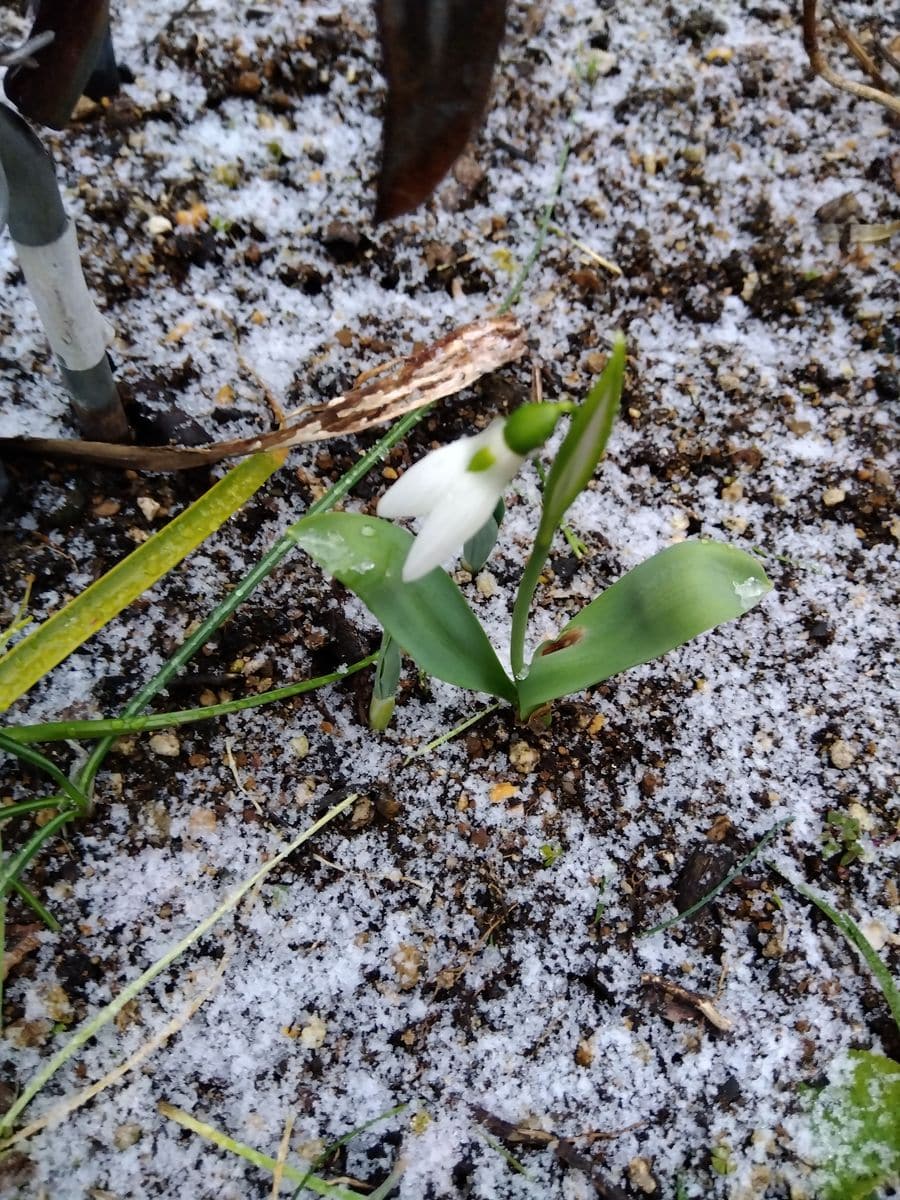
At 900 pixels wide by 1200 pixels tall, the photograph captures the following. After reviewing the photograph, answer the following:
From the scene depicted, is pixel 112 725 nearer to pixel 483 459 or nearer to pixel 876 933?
pixel 483 459

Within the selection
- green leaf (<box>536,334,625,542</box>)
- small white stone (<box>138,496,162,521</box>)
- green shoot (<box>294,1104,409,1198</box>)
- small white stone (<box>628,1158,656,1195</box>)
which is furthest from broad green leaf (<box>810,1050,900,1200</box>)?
small white stone (<box>138,496,162,521</box>)

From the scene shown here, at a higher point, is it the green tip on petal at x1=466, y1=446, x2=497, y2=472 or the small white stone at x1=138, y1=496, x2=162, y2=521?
the small white stone at x1=138, y1=496, x2=162, y2=521

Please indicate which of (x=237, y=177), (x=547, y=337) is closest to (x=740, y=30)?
(x=547, y=337)

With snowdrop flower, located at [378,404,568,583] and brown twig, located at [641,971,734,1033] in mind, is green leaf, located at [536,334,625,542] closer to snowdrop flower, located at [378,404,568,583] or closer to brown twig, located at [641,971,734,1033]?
snowdrop flower, located at [378,404,568,583]

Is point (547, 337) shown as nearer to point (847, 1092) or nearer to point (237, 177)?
point (237, 177)

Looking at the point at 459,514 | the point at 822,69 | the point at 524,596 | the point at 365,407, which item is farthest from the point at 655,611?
the point at 822,69

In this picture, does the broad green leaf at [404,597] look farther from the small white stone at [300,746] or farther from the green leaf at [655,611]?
the small white stone at [300,746]

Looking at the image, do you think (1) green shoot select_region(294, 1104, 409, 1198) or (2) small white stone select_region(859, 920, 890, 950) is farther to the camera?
(2) small white stone select_region(859, 920, 890, 950)

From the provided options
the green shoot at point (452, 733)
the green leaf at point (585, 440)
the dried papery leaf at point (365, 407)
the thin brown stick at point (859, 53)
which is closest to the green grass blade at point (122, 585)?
the dried papery leaf at point (365, 407)
